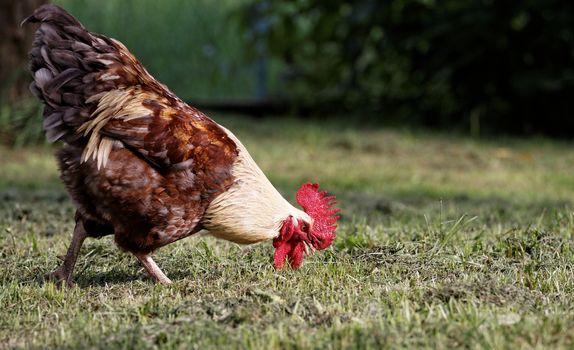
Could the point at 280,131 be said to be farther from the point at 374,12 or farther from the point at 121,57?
the point at 121,57

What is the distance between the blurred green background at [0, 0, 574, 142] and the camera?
470 inches

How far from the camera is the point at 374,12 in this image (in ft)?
39.9

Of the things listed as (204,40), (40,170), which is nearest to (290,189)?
(40,170)

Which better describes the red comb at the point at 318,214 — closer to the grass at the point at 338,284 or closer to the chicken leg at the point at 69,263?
the grass at the point at 338,284

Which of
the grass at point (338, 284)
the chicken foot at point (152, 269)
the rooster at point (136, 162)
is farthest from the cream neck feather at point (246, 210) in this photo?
the chicken foot at point (152, 269)

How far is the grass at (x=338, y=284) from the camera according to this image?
3607 mm

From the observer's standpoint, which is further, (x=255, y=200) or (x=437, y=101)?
(x=437, y=101)

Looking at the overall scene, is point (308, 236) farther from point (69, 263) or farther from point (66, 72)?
point (66, 72)

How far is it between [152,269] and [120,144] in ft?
2.20

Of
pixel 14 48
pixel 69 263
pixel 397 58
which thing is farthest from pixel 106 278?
pixel 397 58

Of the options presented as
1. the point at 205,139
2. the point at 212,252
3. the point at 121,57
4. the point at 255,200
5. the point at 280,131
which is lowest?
the point at 280,131

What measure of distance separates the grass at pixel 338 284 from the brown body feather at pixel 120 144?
0.35 m

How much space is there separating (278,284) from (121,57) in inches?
56.4

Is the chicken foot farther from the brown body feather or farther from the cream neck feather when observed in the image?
the cream neck feather
